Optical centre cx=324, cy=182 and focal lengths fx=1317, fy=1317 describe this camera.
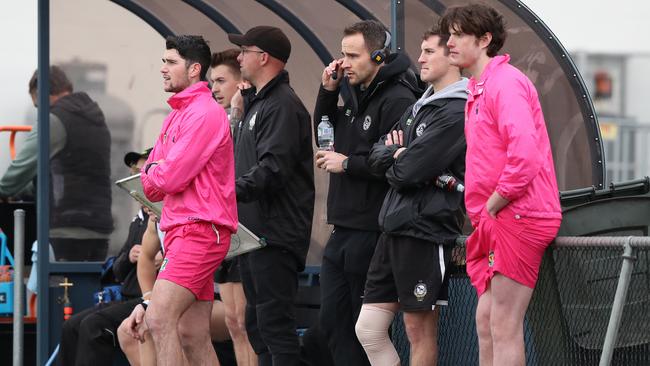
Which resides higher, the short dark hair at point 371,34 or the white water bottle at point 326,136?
the short dark hair at point 371,34

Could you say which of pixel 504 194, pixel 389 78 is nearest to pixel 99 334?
pixel 389 78

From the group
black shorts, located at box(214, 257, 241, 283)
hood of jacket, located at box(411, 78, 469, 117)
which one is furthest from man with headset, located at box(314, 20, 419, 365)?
black shorts, located at box(214, 257, 241, 283)

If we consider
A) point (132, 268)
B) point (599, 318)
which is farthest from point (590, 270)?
point (132, 268)

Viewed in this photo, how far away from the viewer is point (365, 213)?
663 centimetres

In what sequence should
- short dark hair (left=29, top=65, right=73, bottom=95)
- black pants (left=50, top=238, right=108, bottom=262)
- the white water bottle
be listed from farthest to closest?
short dark hair (left=29, top=65, right=73, bottom=95), black pants (left=50, top=238, right=108, bottom=262), the white water bottle

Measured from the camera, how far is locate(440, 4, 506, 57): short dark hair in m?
5.54

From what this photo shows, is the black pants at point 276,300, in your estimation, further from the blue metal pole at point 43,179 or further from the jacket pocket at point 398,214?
the blue metal pole at point 43,179

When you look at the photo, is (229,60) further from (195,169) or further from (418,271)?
(418,271)

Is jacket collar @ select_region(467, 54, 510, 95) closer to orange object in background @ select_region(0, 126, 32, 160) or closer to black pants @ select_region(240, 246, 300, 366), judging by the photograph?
black pants @ select_region(240, 246, 300, 366)

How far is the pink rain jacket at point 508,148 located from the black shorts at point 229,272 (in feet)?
7.75

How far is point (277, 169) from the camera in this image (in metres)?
6.97

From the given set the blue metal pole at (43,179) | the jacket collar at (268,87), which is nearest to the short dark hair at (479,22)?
the jacket collar at (268,87)

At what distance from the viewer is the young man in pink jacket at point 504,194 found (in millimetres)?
5215

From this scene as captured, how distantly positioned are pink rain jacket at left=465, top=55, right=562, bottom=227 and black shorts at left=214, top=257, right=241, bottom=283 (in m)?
2.36
